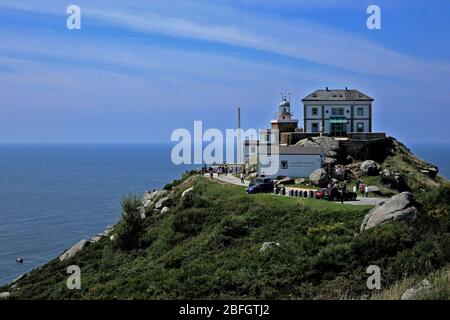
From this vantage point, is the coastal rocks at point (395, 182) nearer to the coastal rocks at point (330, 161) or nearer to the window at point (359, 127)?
the coastal rocks at point (330, 161)

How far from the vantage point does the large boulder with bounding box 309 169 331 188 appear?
45781 millimetres

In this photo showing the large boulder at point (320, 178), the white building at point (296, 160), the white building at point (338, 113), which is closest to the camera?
the large boulder at point (320, 178)

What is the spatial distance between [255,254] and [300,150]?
2281 cm

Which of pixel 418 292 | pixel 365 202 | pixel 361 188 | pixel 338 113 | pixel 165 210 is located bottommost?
pixel 165 210

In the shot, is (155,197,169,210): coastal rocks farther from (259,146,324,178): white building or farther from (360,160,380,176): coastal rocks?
(360,160,380,176): coastal rocks

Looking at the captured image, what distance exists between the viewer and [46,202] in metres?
97.8

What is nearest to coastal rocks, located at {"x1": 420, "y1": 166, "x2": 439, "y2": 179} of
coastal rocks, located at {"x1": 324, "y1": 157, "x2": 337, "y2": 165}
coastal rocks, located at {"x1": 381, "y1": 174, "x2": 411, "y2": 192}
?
coastal rocks, located at {"x1": 381, "y1": 174, "x2": 411, "y2": 192}

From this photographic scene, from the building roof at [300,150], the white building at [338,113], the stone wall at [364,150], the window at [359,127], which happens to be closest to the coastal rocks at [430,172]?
the stone wall at [364,150]

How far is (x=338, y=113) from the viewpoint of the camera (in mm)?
60281

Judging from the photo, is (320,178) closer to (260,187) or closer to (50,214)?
(260,187)

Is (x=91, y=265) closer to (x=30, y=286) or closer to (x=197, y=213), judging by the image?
(x=30, y=286)

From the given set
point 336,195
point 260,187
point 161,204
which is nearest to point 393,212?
point 336,195

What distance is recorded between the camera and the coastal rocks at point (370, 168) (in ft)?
163
